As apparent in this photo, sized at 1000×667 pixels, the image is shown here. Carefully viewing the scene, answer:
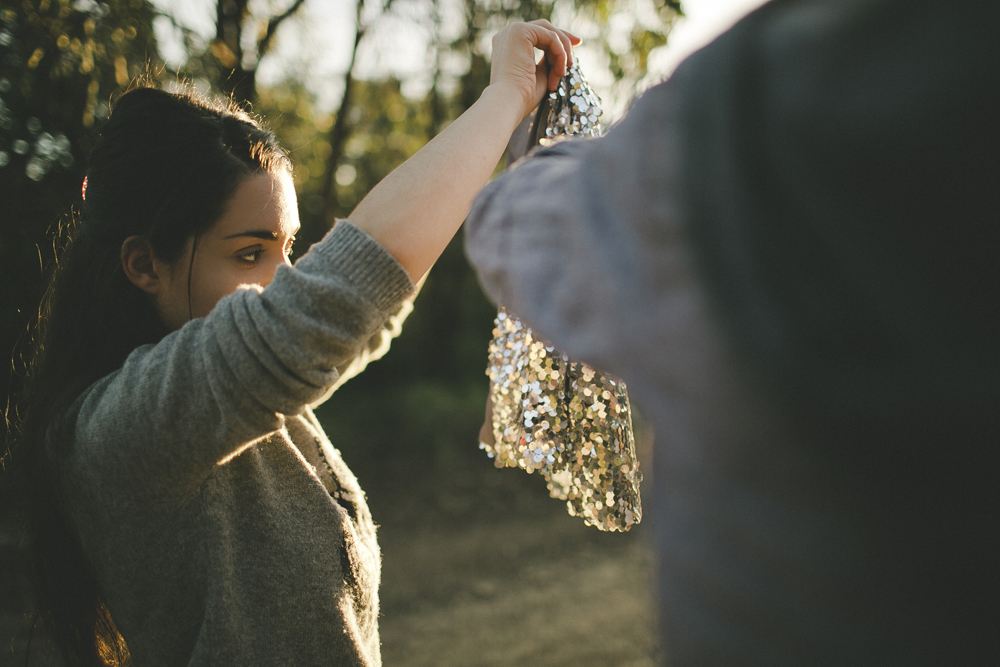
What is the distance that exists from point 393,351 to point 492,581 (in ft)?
13.8

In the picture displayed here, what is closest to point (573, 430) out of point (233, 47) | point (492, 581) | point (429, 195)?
point (429, 195)

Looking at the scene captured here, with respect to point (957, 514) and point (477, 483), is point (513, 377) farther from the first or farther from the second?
point (477, 483)

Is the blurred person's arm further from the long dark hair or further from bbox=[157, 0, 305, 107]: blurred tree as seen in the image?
bbox=[157, 0, 305, 107]: blurred tree

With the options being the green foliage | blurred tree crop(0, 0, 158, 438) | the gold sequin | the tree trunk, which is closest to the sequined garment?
the gold sequin

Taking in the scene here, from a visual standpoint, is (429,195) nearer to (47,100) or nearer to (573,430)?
(573,430)

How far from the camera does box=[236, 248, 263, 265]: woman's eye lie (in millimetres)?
1252

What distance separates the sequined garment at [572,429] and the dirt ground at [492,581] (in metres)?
1.84

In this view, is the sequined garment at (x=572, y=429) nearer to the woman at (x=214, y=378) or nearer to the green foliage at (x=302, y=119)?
the woman at (x=214, y=378)

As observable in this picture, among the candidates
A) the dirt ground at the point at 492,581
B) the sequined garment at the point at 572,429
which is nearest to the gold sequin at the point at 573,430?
the sequined garment at the point at 572,429

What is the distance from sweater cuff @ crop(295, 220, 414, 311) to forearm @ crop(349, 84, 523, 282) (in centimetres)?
3

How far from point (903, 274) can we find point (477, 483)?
5748mm

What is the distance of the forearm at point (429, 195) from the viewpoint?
92 cm

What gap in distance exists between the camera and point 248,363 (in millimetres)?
827

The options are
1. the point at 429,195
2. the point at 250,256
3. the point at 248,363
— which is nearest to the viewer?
the point at 248,363
